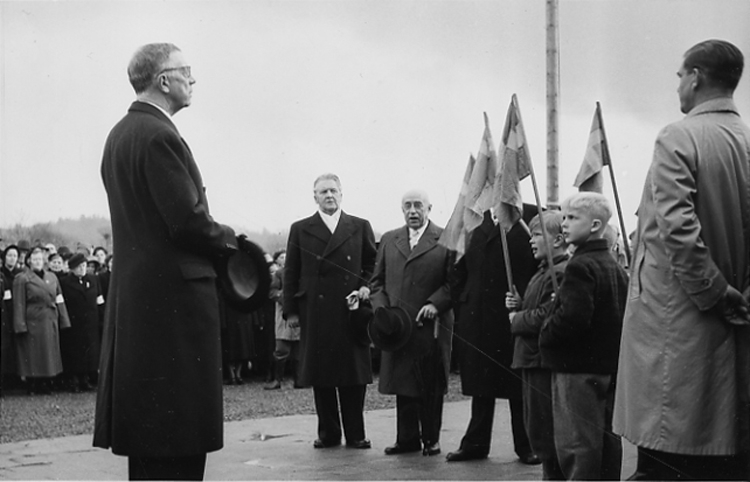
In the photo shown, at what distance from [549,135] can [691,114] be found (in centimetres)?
303

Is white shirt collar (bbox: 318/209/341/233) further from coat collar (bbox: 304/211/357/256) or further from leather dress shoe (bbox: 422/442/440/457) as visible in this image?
leather dress shoe (bbox: 422/442/440/457)

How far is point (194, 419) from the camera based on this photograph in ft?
13.7

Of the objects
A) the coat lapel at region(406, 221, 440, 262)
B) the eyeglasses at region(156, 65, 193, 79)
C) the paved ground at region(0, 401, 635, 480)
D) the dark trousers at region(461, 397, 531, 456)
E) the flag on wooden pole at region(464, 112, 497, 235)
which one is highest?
the eyeglasses at region(156, 65, 193, 79)

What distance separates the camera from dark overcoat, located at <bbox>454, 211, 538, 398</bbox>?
7043 millimetres

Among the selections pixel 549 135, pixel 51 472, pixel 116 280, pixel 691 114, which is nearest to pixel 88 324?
pixel 51 472

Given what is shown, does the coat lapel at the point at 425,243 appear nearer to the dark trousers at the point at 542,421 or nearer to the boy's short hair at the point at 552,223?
the boy's short hair at the point at 552,223

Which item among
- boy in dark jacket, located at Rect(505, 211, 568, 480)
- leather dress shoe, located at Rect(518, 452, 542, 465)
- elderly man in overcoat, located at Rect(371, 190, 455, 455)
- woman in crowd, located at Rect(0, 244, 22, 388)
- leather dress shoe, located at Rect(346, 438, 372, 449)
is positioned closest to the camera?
boy in dark jacket, located at Rect(505, 211, 568, 480)

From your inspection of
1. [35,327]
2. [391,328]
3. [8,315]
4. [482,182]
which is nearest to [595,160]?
[482,182]

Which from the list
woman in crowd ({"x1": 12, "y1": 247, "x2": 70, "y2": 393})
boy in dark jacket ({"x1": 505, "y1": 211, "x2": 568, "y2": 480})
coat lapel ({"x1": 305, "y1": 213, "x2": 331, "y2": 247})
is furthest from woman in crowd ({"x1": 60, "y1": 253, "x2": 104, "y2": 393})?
boy in dark jacket ({"x1": 505, "y1": 211, "x2": 568, "y2": 480})

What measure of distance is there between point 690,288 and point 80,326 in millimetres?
11877

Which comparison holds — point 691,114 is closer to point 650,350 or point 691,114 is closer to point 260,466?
point 650,350

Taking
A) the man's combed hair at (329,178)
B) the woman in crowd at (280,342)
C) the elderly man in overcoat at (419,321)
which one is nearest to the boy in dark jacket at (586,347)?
the elderly man in overcoat at (419,321)

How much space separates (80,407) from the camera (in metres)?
11.6

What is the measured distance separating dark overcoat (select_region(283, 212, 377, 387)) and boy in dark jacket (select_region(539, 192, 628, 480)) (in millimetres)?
2840
